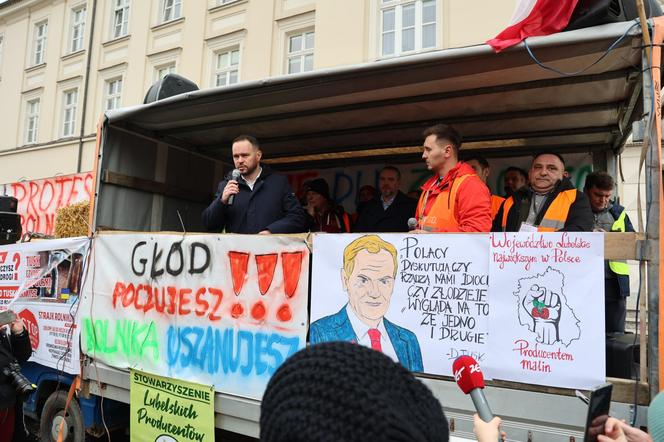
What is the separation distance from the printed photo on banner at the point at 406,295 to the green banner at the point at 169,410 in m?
1.03

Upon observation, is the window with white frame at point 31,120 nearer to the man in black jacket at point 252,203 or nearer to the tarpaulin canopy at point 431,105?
the tarpaulin canopy at point 431,105

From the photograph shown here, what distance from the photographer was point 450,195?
120 inches

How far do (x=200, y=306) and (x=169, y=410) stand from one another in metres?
0.80

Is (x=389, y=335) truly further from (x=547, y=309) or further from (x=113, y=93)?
(x=113, y=93)

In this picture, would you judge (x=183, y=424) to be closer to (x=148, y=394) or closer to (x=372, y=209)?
(x=148, y=394)

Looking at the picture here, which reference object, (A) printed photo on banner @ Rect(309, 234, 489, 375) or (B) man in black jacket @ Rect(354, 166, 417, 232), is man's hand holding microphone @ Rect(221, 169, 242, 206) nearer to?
(A) printed photo on banner @ Rect(309, 234, 489, 375)

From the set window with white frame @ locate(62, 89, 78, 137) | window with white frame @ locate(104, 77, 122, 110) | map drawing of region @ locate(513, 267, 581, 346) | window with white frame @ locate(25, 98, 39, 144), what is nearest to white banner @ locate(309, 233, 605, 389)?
map drawing of region @ locate(513, 267, 581, 346)

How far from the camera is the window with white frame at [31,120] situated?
2139cm

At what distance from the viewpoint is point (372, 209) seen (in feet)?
16.5

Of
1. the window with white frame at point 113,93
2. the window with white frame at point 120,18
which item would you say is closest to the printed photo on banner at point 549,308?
the window with white frame at point 113,93

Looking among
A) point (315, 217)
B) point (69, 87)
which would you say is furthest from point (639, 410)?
point (69, 87)

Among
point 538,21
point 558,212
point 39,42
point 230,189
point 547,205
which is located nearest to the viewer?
point 538,21

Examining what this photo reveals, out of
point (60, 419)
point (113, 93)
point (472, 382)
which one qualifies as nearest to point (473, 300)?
point (472, 382)

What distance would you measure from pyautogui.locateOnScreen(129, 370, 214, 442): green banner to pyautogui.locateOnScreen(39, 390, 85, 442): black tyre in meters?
0.75
